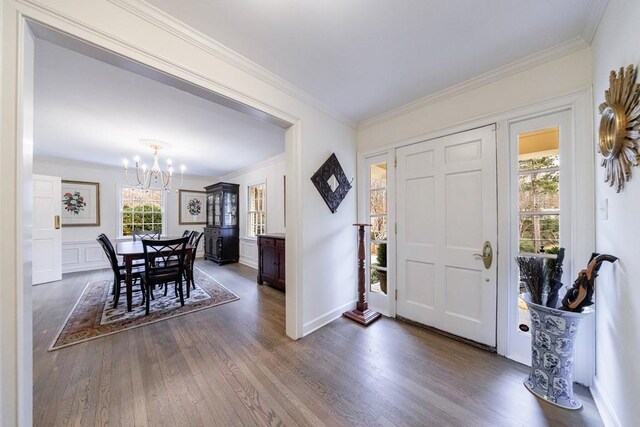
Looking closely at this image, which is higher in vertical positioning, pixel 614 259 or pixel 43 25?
pixel 43 25

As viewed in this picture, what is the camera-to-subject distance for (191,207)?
668 cm

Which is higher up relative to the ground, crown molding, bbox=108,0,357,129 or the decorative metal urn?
crown molding, bbox=108,0,357,129

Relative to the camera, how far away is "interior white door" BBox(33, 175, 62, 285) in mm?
4105

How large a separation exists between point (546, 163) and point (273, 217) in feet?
14.0

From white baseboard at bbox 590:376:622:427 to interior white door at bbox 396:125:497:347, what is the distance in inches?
23.3

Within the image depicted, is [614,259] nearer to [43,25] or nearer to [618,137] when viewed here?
[618,137]

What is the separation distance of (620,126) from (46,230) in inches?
284

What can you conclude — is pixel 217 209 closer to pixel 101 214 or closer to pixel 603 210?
pixel 101 214

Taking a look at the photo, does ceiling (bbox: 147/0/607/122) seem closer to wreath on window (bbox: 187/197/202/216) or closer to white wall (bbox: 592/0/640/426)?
white wall (bbox: 592/0/640/426)

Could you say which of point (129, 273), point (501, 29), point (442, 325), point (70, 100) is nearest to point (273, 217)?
point (129, 273)

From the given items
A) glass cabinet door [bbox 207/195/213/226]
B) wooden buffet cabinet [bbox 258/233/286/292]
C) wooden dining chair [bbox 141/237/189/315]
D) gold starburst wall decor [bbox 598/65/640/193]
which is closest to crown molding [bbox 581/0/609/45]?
gold starburst wall decor [bbox 598/65/640/193]

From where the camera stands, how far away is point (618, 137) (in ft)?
3.79

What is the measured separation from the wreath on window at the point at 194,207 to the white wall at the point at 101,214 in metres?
1.51

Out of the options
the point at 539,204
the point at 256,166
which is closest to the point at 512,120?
the point at 539,204
